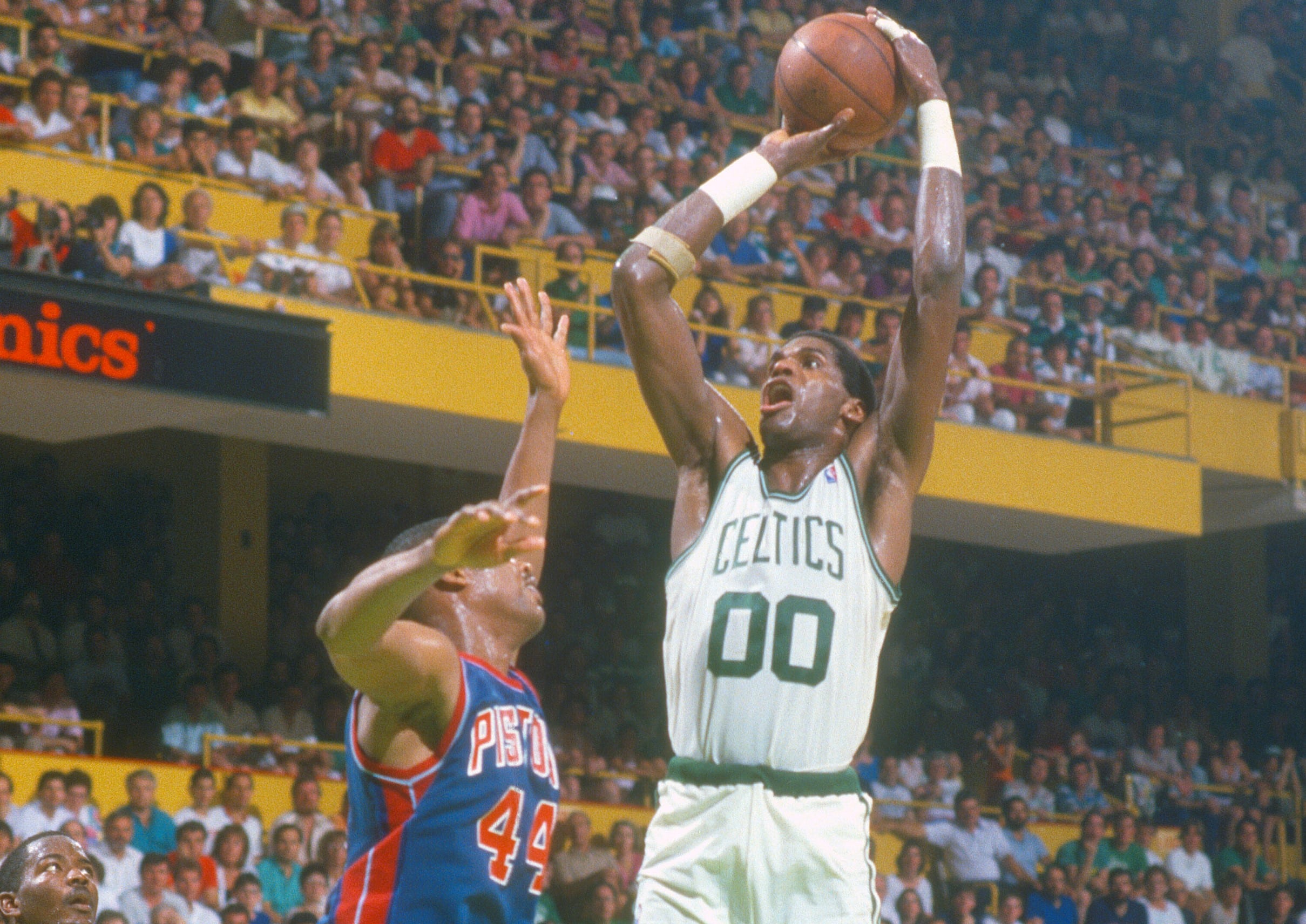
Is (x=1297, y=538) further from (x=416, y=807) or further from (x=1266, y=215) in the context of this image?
(x=416, y=807)

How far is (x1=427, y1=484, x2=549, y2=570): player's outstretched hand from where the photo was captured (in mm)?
3602

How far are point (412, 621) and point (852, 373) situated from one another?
1.24 m

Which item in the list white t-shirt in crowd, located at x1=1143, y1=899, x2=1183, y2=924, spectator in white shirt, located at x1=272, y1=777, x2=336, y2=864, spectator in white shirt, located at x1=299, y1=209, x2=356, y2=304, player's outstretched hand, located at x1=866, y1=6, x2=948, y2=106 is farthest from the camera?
white t-shirt in crowd, located at x1=1143, y1=899, x2=1183, y2=924

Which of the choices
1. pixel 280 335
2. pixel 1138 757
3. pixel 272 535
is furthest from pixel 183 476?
pixel 1138 757

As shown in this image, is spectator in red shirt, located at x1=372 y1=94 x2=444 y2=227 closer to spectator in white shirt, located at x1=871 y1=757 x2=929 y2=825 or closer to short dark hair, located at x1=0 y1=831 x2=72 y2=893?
spectator in white shirt, located at x1=871 y1=757 x2=929 y2=825

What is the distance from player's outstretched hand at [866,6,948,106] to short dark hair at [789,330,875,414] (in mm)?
662

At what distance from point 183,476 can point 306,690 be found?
254 centimetres

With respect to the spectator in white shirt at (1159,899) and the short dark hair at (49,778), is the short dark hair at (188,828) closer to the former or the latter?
the short dark hair at (49,778)

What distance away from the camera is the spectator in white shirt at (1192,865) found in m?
14.3

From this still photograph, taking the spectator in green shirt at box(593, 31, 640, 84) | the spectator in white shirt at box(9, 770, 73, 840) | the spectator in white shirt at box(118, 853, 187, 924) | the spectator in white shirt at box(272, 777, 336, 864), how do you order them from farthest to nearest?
the spectator in green shirt at box(593, 31, 640, 84) < the spectator in white shirt at box(272, 777, 336, 864) < the spectator in white shirt at box(9, 770, 73, 840) < the spectator in white shirt at box(118, 853, 187, 924)

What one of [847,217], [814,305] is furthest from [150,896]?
[847,217]

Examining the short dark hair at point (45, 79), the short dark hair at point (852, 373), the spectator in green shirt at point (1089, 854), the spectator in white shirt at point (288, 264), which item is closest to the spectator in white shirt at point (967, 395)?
the spectator in green shirt at point (1089, 854)

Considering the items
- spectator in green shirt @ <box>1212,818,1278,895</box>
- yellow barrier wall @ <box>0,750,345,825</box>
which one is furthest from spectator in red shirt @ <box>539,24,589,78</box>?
spectator in green shirt @ <box>1212,818,1278,895</box>

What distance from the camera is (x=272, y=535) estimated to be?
14578mm
